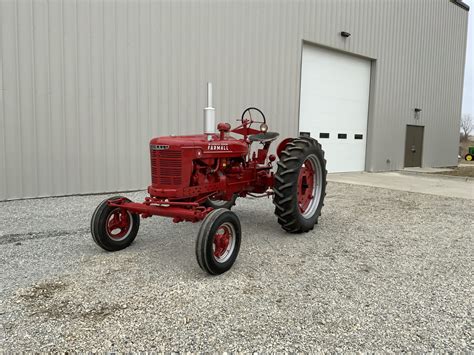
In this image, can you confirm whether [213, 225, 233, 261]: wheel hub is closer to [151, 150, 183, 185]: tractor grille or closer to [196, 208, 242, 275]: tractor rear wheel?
[196, 208, 242, 275]: tractor rear wheel

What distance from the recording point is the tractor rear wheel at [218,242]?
297 centimetres

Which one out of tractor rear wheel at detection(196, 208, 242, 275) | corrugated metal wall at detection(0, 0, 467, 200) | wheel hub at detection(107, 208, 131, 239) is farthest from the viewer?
corrugated metal wall at detection(0, 0, 467, 200)

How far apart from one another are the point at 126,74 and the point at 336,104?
22.0 feet

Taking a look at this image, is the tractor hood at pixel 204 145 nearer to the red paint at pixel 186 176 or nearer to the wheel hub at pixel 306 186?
the red paint at pixel 186 176

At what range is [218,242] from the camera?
324 cm

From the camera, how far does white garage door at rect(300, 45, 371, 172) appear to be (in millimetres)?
10562

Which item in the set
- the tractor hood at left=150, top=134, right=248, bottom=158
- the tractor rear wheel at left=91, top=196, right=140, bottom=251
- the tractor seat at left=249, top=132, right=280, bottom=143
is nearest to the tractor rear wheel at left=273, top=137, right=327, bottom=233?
the tractor seat at left=249, top=132, right=280, bottom=143

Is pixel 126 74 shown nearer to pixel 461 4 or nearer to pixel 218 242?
pixel 218 242

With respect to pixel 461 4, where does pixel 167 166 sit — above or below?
below

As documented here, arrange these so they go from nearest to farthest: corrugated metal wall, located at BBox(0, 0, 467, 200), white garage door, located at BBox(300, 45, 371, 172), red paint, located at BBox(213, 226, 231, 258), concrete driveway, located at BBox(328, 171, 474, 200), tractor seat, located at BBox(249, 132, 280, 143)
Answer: red paint, located at BBox(213, 226, 231, 258) < tractor seat, located at BBox(249, 132, 280, 143) < corrugated metal wall, located at BBox(0, 0, 467, 200) < concrete driveway, located at BBox(328, 171, 474, 200) < white garage door, located at BBox(300, 45, 371, 172)

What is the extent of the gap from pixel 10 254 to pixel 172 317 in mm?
2131

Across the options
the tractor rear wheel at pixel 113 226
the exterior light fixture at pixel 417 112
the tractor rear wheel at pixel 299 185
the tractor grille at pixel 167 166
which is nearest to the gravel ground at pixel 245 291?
the tractor rear wheel at pixel 113 226

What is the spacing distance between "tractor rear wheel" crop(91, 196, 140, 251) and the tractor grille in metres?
0.46

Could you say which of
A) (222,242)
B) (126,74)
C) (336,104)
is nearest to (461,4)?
(336,104)
